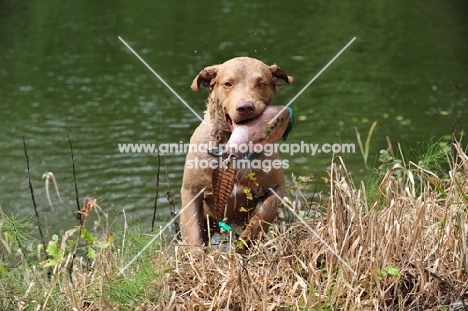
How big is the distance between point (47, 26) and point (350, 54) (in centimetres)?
864

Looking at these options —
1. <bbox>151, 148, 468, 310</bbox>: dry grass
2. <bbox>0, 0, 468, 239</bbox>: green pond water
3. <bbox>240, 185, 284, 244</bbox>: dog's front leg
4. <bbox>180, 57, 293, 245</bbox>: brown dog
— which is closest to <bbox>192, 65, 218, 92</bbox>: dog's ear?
<bbox>180, 57, 293, 245</bbox>: brown dog

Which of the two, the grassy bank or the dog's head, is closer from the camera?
the grassy bank

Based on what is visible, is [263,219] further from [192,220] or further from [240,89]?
[240,89]

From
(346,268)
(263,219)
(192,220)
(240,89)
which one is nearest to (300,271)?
(346,268)

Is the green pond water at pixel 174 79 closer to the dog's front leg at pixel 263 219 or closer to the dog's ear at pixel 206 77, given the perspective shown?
the dog's ear at pixel 206 77

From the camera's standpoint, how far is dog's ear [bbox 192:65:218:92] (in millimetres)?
5797

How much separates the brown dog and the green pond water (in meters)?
0.73

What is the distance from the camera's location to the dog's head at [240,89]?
5.27 metres

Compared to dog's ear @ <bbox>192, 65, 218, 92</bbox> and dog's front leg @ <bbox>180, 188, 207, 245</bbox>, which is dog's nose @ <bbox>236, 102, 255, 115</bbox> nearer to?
dog's ear @ <bbox>192, 65, 218, 92</bbox>

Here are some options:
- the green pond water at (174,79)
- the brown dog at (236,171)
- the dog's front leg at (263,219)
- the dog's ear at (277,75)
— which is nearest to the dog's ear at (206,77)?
the brown dog at (236,171)

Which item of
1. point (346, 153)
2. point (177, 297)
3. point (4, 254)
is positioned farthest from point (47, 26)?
point (177, 297)

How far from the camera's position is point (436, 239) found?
4.96 m

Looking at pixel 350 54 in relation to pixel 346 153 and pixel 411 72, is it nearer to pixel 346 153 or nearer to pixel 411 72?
pixel 411 72

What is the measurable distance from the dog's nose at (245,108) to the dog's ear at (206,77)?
644 millimetres
